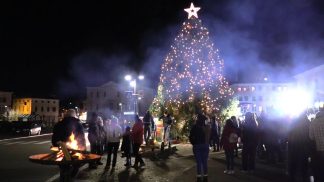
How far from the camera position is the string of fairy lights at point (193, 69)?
90.6 feet

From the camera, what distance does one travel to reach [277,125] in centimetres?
1485

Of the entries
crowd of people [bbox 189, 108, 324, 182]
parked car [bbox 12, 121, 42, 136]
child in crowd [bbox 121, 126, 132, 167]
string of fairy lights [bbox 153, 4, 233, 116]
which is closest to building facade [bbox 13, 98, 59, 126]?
parked car [bbox 12, 121, 42, 136]

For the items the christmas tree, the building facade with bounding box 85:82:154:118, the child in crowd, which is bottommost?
the child in crowd

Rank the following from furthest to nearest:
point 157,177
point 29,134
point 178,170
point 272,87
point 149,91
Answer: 1. point 149,91
2. point 272,87
3. point 29,134
4. point 178,170
5. point 157,177

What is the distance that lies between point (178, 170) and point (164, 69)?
15713 mm

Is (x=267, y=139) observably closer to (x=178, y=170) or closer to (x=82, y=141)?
(x=178, y=170)

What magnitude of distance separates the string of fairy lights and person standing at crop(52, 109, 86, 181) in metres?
18.2

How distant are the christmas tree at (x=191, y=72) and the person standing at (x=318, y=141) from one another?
59.5 ft

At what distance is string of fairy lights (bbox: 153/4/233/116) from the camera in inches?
1087

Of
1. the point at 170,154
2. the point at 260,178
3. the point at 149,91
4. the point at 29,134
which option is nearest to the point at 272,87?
the point at 149,91

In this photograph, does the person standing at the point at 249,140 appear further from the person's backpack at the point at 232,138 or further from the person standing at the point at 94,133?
the person standing at the point at 94,133

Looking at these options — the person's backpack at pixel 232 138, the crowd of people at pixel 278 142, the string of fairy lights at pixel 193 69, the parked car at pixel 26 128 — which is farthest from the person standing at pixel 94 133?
the parked car at pixel 26 128

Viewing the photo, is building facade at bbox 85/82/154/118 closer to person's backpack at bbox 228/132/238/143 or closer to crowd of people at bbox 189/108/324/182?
crowd of people at bbox 189/108/324/182

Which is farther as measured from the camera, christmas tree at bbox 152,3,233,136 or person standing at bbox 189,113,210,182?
christmas tree at bbox 152,3,233,136
